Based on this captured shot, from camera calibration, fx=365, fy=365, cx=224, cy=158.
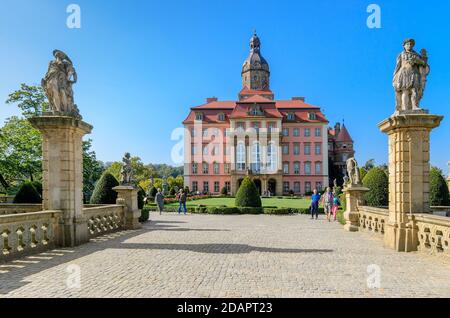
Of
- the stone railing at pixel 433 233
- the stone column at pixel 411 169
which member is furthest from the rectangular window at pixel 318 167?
the stone railing at pixel 433 233

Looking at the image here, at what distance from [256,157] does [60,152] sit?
4956cm

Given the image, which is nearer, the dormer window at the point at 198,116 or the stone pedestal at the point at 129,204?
the stone pedestal at the point at 129,204

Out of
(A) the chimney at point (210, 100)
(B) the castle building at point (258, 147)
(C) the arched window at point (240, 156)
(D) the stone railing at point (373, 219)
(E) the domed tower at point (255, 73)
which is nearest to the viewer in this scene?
(D) the stone railing at point (373, 219)

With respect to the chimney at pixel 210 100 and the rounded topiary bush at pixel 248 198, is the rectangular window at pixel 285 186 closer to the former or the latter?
the chimney at pixel 210 100

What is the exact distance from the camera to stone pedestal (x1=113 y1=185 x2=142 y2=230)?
14.4 meters

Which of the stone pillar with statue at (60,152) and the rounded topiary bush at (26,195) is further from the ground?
the stone pillar with statue at (60,152)

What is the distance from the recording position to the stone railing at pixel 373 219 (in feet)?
36.6

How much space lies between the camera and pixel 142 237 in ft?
37.9

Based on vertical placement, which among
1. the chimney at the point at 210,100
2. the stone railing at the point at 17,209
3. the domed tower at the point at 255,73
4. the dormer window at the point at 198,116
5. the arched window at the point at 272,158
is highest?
the domed tower at the point at 255,73

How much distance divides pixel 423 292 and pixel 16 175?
31952 mm

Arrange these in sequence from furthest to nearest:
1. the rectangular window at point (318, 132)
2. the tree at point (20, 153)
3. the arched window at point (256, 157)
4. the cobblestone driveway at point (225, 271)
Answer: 1. the rectangular window at point (318, 132)
2. the arched window at point (256, 157)
3. the tree at point (20, 153)
4. the cobblestone driveway at point (225, 271)

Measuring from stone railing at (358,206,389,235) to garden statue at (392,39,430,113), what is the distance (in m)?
3.48

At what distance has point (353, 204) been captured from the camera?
1452cm

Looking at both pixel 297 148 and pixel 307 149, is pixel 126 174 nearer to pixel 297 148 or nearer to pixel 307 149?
pixel 297 148
